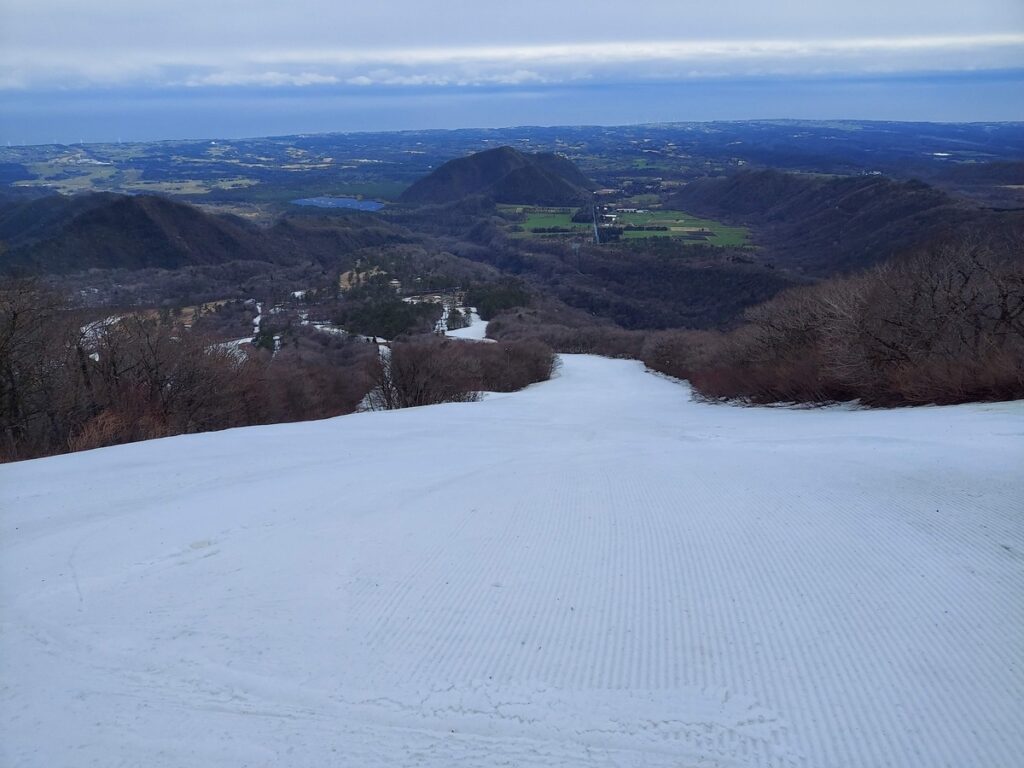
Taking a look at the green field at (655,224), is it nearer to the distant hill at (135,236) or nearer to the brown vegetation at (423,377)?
the distant hill at (135,236)

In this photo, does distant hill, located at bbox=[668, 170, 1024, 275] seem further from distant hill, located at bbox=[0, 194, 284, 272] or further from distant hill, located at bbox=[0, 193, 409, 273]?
distant hill, located at bbox=[0, 194, 284, 272]

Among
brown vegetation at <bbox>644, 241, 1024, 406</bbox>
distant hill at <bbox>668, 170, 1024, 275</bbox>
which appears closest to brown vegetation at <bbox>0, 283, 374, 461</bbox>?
brown vegetation at <bbox>644, 241, 1024, 406</bbox>

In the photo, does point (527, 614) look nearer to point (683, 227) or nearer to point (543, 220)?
point (683, 227)

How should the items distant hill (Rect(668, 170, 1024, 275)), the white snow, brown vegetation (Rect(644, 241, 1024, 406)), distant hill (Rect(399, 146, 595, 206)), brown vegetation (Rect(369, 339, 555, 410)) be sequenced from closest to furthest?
brown vegetation (Rect(644, 241, 1024, 406)) < brown vegetation (Rect(369, 339, 555, 410)) < the white snow < distant hill (Rect(668, 170, 1024, 275)) < distant hill (Rect(399, 146, 595, 206))

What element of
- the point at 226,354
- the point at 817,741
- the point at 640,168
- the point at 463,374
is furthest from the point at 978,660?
the point at 640,168

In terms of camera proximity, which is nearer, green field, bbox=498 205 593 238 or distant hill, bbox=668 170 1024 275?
distant hill, bbox=668 170 1024 275

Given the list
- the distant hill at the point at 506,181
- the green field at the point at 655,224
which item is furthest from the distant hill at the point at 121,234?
the distant hill at the point at 506,181
